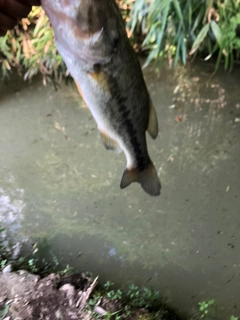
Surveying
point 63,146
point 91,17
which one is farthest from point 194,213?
point 91,17

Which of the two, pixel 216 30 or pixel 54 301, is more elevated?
pixel 216 30

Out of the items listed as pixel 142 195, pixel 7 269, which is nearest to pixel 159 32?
pixel 142 195

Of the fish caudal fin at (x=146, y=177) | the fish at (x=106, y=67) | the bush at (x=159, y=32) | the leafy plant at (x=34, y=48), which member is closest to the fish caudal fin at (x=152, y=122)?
the fish at (x=106, y=67)

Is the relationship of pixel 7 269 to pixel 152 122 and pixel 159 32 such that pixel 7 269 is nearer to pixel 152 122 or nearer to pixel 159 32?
pixel 152 122

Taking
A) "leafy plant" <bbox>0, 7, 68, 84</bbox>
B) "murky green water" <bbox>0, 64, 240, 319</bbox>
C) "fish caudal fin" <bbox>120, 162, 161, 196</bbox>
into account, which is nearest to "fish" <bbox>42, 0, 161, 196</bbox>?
"fish caudal fin" <bbox>120, 162, 161, 196</bbox>

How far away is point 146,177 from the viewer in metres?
1.14

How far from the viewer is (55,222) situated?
1.99 metres

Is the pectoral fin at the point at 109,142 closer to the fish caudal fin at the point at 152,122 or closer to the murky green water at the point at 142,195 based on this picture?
the fish caudal fin at the point at 152,122

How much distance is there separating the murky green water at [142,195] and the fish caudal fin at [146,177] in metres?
0.73

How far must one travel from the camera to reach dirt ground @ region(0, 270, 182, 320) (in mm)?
1464

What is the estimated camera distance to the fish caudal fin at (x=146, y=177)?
3.68 feet

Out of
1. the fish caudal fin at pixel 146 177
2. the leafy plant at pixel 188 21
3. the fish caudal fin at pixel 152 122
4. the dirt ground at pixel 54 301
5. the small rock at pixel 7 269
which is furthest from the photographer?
the leafy plant at pixel 188 21

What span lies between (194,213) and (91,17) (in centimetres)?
142

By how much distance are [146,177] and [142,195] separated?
2.96 feet
